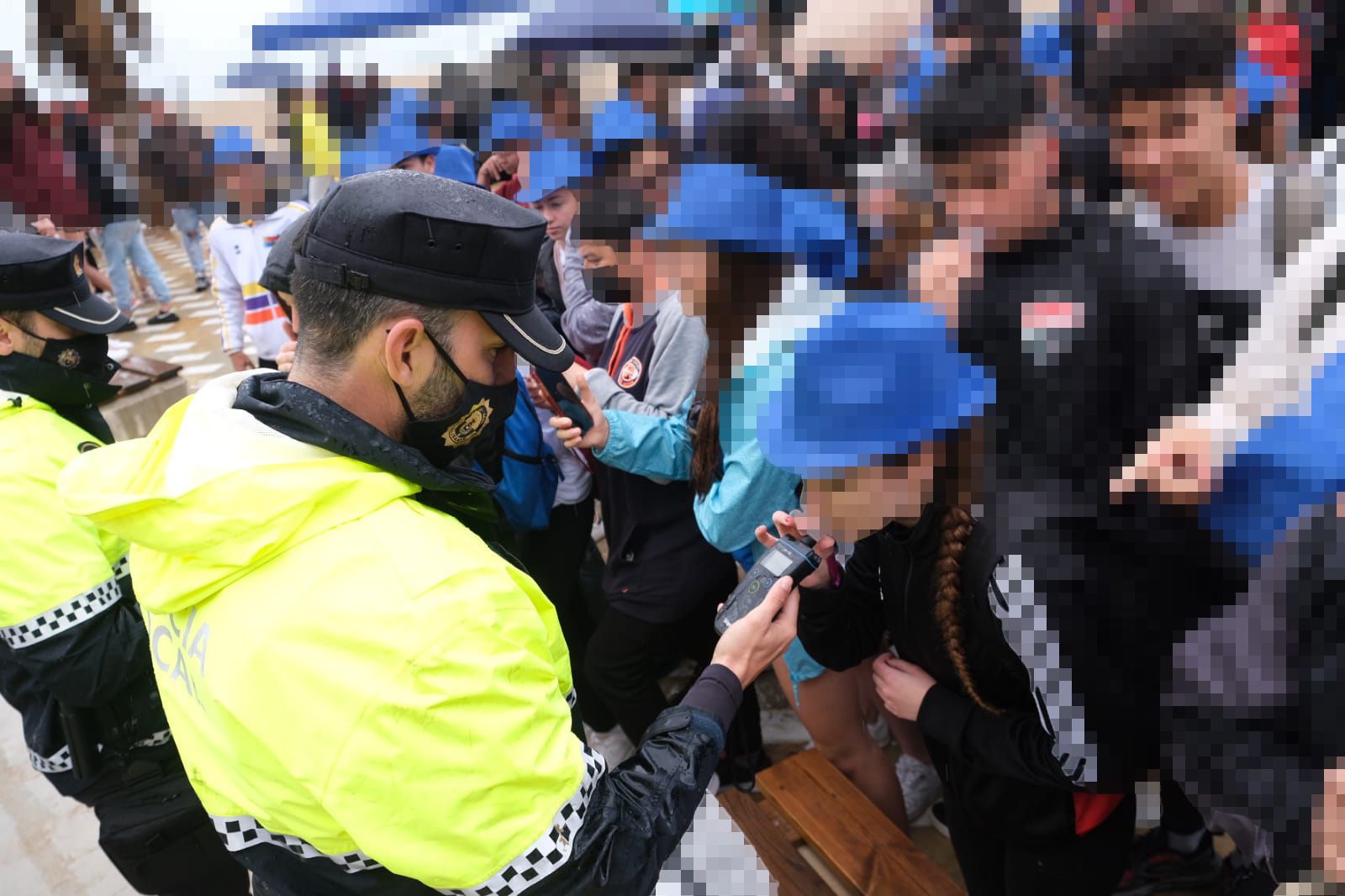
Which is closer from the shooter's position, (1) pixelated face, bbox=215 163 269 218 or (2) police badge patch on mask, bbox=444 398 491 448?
(2) police badge patch on mask, bbox=444 398 491 448

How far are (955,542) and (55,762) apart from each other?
254 centimetres

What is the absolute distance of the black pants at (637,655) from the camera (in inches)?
110

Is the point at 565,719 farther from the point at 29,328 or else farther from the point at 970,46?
the point at 970,46

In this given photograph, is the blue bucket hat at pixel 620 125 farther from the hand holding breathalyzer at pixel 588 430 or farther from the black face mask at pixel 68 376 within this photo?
the black face mask at pixel 68 376

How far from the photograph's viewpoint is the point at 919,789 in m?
2.97

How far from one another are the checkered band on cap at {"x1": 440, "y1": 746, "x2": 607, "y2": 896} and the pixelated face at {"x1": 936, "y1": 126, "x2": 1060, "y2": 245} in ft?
5.35

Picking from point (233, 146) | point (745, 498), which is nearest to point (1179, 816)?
point (745, 498)

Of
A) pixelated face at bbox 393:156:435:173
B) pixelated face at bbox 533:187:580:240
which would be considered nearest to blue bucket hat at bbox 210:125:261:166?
pixelated face at bbox 393:156:435:173

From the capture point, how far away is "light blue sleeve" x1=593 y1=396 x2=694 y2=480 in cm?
246

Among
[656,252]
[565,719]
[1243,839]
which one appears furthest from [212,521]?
[1243,839]

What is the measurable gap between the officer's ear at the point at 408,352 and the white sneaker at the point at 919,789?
2365mm

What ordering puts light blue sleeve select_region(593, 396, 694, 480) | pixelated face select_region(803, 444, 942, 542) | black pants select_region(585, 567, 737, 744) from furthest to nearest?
1. black pants select_region(585, 567, 737, 744)
2. light blue sleeve select_region(593, 396, 694, 480)
3. pixelated face select_region(803, 444, 942, 542)

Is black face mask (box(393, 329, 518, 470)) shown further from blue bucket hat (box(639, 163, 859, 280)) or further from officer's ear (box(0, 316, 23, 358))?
officer's ear (box(0, 316, 23, 358))

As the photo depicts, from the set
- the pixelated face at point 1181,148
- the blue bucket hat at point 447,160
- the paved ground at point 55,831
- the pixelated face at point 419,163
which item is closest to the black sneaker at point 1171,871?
the paved ground at point 55,831
